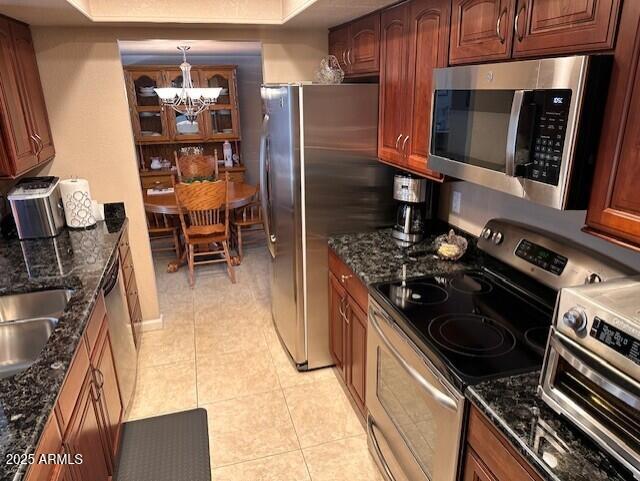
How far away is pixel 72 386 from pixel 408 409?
117cm

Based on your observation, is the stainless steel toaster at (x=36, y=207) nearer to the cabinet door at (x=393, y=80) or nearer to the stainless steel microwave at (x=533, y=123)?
the cabinet door at (x=393, y=80)

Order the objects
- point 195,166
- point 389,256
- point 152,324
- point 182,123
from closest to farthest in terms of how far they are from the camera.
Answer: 1. point 389,256
2. point 152,324
3. point 195,166
4. point 182,123

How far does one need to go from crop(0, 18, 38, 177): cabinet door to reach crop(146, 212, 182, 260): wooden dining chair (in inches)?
82.4

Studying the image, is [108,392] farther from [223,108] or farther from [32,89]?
[223,108]

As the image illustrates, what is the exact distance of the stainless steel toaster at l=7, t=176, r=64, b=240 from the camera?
237 cm

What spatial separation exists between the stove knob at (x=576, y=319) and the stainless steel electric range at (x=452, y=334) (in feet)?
1.08

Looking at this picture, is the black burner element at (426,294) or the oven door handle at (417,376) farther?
the black burner element at (426,294)

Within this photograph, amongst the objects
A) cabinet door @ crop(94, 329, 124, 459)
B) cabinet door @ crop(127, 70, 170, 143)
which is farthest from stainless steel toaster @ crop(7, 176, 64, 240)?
cabinet door @ crop(127, 70, 170, 143)

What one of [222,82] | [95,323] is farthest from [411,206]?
[222,82]

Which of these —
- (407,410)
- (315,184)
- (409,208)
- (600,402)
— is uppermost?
(315,184)

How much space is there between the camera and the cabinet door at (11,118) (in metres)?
2.06

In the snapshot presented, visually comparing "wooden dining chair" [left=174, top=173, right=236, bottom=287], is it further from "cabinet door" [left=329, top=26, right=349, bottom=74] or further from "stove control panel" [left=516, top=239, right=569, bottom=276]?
"stove control panel" [left=516, top=239, right=569, bottom=276]

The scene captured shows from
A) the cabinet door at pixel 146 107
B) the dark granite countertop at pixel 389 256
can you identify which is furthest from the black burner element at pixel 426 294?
the cabinet door at pixel 146 107

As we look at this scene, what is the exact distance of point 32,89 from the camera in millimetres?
2461
